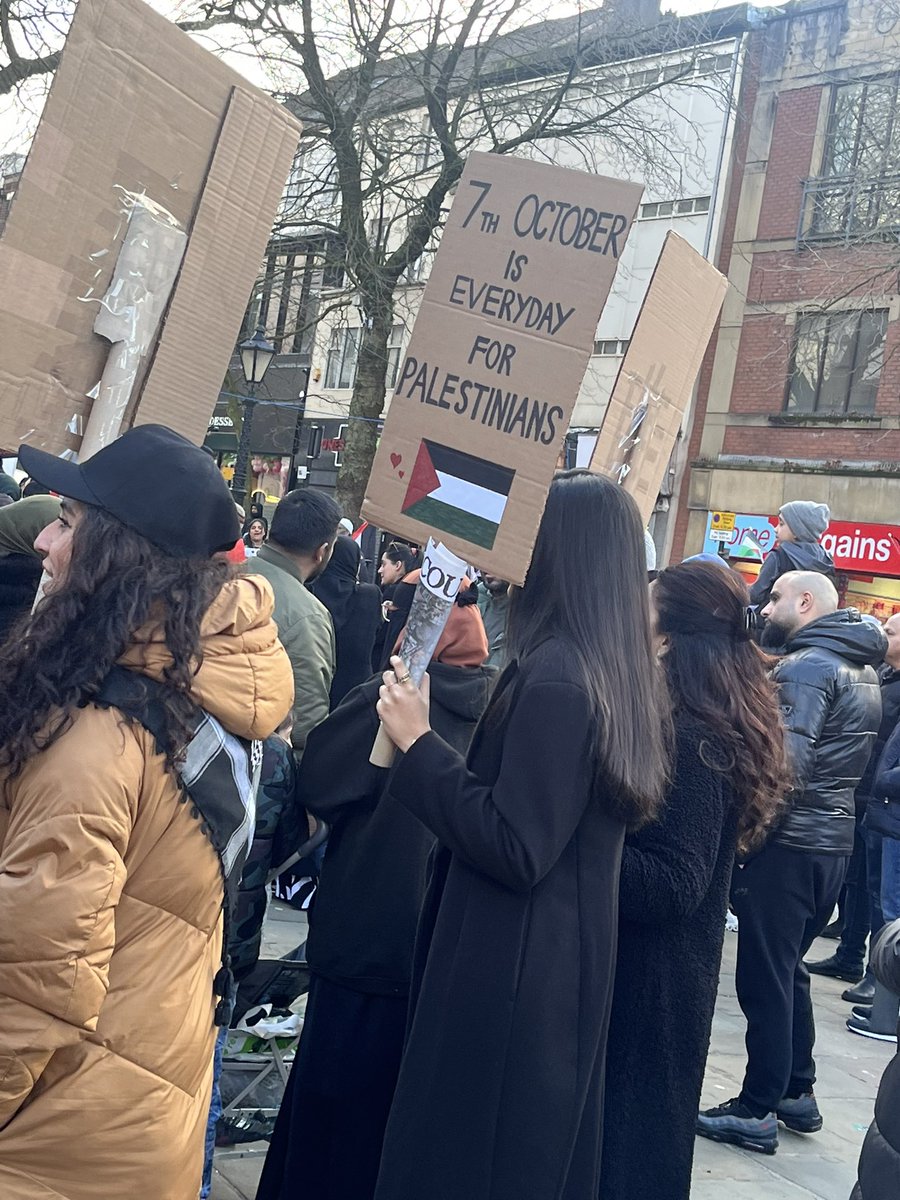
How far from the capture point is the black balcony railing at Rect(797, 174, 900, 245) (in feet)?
49.5

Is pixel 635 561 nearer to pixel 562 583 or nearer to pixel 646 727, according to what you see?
pixel 562 583

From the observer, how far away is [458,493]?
8.67 feet

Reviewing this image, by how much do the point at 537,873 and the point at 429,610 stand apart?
1.93 ft

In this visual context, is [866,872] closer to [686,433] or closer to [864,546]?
[864,546]

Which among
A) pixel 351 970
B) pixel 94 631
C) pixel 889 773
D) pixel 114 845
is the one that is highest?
pixel 889 773

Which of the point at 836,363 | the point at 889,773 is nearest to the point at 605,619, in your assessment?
the point at 889,773

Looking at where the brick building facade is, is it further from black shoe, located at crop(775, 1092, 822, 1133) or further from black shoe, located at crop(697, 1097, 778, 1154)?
black shoe, located at crop(697, 1097, 778, 1154)

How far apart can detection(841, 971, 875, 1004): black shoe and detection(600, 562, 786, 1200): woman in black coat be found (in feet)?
12.7

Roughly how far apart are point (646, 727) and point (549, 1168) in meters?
0.84

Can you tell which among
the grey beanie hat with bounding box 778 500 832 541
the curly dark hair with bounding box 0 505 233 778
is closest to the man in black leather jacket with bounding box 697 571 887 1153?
the grey beanie hat with bounding box 778 500 832 541

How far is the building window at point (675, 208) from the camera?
74.0 ft

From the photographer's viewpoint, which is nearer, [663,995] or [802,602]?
[663,995]

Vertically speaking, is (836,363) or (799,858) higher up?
(836,363)

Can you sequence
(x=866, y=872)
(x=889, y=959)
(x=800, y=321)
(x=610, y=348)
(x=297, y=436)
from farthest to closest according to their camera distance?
(x=297, y=436), (x=610, y=348), (x=800, y=321), (x=866, y=872), (x=889, y=959)
